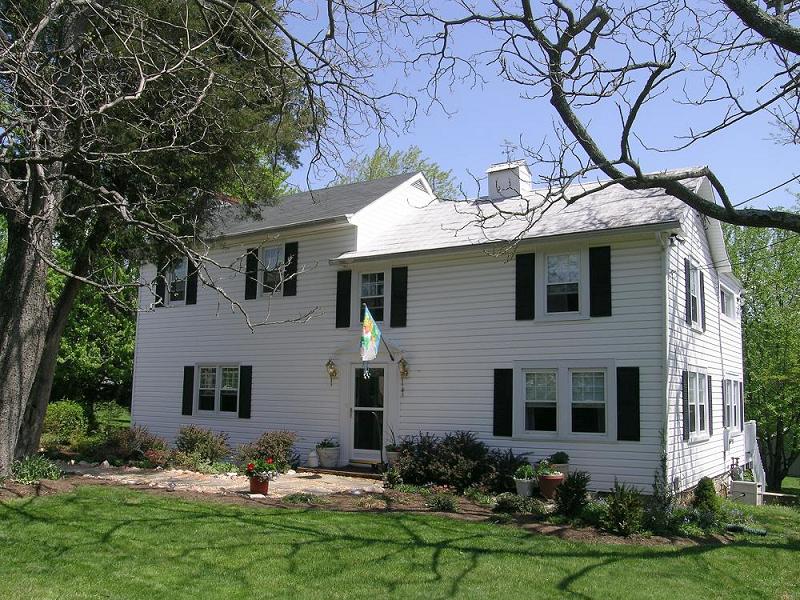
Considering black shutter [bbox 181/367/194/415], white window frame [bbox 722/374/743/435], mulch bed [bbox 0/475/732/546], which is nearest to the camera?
mulch bed [bbox 0/475/732/546]

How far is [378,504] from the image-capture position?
10781 mm

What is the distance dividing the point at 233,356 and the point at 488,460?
7.60 meters

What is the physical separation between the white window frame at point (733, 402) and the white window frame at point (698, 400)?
108 inches

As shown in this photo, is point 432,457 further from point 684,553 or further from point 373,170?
point 373,170

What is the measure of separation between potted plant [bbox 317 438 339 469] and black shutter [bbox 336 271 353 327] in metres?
2.64

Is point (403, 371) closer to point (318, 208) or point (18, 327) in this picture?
point (318, 208)

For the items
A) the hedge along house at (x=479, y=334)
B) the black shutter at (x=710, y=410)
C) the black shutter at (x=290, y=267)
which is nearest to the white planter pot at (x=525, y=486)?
the hedge along house at (x=479, y=334)

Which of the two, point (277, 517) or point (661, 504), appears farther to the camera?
point (661, 504)

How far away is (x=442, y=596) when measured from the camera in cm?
655

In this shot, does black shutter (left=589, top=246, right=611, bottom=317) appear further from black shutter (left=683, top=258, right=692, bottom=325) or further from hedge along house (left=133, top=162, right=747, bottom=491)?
black shutter (left=683, top=258, right=692, bottom=325)

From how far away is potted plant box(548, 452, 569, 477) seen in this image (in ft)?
40.3

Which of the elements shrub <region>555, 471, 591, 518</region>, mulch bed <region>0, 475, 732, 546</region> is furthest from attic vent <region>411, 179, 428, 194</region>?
shrub <region>555, 471, 591, 518</region>

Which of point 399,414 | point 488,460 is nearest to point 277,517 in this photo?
point 488,460

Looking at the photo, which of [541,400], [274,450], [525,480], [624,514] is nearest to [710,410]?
[541,400]
